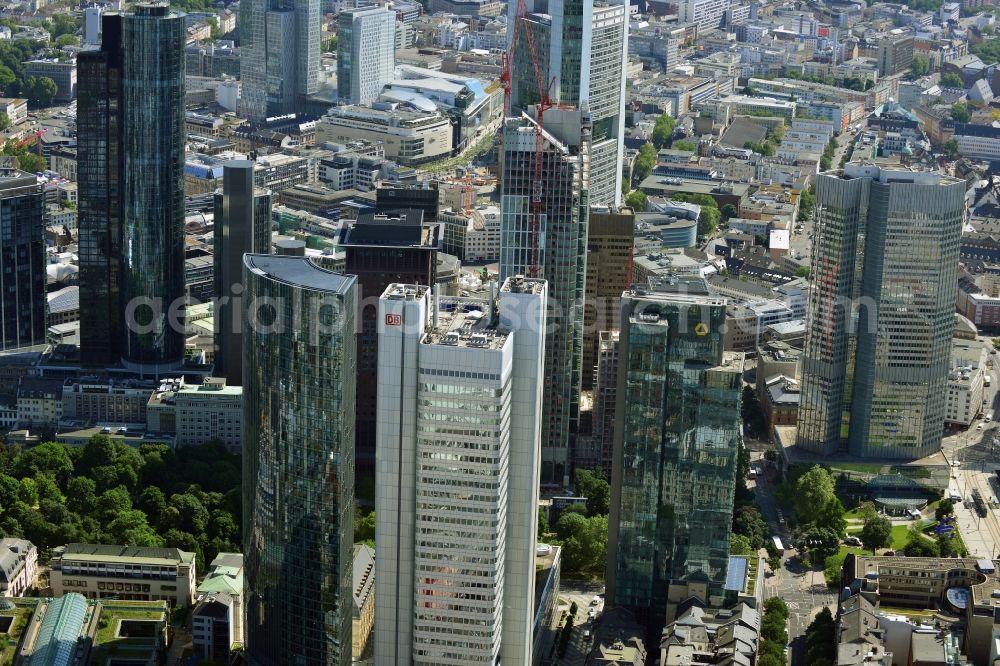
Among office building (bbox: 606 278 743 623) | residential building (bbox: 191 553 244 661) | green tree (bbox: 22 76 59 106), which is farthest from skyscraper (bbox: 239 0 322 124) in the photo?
office building (bbox: 606 278 743 623)

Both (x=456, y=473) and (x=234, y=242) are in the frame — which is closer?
(x=456, y=473)

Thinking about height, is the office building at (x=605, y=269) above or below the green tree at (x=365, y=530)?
above

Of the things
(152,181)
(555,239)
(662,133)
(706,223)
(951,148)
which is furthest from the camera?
(662,133)

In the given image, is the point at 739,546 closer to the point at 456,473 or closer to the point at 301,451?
the point at 301,451

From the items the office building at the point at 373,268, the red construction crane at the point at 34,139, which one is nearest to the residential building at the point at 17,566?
the office building at the point at 373,268

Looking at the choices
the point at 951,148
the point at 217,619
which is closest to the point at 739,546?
the point at 217,619

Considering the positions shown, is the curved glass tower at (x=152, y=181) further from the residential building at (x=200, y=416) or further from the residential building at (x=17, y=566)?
the residential building at (x=17, y=566)
